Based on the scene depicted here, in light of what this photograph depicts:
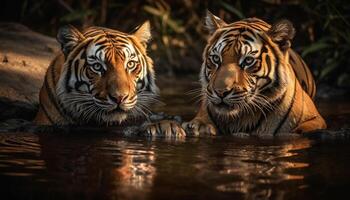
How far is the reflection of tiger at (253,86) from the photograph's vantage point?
19.0ft

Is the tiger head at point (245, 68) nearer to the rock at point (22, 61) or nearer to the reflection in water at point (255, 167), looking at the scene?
the reflection in water at point (255, 167)

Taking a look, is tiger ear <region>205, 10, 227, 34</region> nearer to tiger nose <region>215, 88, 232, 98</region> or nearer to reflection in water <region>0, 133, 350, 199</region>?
tiger nose <region>215, 88, 232, 98</region>

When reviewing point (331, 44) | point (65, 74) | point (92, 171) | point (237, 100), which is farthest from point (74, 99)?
point (331, 44)

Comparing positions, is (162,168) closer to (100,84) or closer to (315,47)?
(100,84)

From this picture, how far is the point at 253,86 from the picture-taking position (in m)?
5.86

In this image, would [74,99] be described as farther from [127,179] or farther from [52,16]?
[52,16]

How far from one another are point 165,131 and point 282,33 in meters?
1.11

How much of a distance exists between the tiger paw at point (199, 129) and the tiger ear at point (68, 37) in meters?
1.00

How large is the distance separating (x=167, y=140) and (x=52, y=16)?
8.29m

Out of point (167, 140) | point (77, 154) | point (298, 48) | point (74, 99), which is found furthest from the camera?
point (298, 48)

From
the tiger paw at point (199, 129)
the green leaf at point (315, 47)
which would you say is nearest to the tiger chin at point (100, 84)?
the tiger paw at point (199, 129)

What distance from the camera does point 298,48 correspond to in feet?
35.3

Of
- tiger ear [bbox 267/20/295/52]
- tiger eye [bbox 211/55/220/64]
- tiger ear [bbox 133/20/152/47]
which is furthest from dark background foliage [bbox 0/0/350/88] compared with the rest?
tiger eye [bbox 211/55/220/64]

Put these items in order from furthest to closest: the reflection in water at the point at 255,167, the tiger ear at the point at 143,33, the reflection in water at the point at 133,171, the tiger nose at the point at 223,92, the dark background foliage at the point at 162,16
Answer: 1. the dark background foliage at the point at 162,16
2. the tiger ear at the point at 143,33
3. the tiger nose at the point at 223,92
4. the reflection in water at the point at 255,167
5. the reflection in water at the point at 133,171
